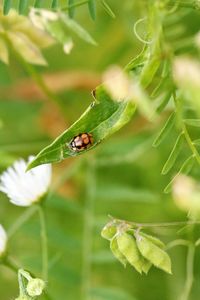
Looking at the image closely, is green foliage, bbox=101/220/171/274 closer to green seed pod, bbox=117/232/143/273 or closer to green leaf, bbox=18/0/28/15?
green seed pod, bbox=117/232/143/273

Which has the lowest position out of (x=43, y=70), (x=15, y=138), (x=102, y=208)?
(x=102, y=208)

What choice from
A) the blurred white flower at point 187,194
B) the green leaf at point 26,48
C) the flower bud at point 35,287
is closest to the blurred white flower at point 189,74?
the blurred white flower at point 187,194

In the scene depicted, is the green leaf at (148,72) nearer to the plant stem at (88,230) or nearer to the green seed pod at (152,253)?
the green seed pod at (152,253)

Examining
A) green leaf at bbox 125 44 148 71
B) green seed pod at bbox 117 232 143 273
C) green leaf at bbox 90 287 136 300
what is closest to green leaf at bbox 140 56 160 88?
green leaf at bbox 125 44 148 71

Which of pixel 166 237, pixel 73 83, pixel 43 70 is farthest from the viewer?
pixel 43 70

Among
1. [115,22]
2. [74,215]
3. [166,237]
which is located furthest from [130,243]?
[115,22]

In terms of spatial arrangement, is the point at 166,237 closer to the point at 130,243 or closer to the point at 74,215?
the point at 74,215

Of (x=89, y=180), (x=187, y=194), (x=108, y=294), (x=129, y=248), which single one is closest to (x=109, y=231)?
(x=129, y=248)
